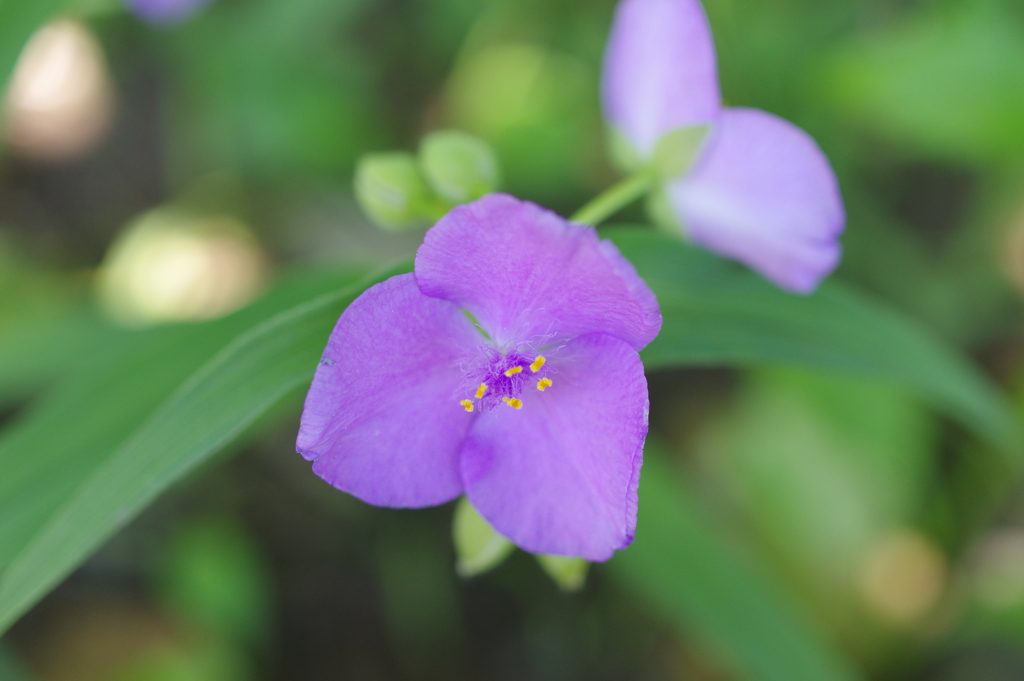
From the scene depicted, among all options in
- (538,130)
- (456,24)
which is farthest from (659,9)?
(456,24)

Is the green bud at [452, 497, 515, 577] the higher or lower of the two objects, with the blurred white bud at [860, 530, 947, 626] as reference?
higher

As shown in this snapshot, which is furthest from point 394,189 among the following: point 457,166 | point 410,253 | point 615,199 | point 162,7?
point 410,253

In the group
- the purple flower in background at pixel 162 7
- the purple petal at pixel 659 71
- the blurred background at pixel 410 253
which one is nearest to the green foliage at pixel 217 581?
the blurred background at pixel 410 253

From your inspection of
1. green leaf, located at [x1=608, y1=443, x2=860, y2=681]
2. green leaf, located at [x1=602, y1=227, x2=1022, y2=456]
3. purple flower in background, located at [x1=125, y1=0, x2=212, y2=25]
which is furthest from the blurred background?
green leaf, located at [x1=602, y1=227, x2=1022, y2=456]

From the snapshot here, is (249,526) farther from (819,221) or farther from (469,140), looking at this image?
(819,221)

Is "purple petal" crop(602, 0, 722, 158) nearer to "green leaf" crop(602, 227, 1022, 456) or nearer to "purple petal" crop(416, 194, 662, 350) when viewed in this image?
"green leaf" crop(602, 227, 1022, 456)

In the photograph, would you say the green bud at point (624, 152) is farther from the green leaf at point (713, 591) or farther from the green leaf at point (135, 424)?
the green leaf at point (713, 591)
